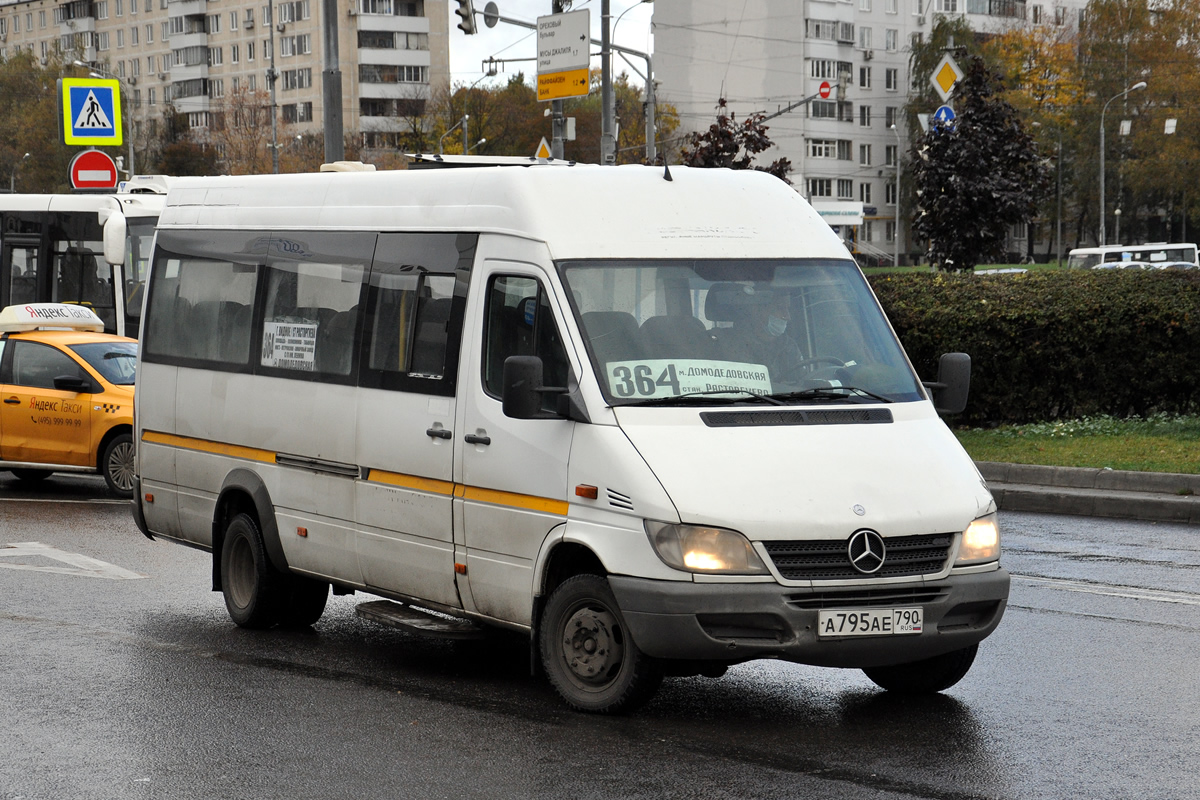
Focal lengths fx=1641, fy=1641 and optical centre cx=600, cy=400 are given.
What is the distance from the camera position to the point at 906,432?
6922 mm

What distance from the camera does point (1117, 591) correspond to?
32.4 feet

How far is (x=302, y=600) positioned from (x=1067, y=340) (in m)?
10.3

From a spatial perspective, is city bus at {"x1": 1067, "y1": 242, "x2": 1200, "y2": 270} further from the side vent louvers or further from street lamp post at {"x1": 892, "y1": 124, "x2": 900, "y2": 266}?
the side vent louvers

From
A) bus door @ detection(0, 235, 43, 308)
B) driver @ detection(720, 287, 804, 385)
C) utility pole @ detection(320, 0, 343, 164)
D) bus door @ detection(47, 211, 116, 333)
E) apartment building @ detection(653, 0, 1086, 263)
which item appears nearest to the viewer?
driver @ detection(720, 287, 804, 385)

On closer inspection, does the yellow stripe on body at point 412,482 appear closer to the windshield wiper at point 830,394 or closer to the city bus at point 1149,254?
the windshield wiper at point 830,394

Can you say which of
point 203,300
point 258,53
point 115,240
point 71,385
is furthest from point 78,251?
point 258,53

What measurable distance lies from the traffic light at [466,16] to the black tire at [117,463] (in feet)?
48.5

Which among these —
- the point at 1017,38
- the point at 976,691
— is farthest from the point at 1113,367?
the point at 1017,38

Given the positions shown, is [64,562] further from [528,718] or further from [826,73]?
[826,73]

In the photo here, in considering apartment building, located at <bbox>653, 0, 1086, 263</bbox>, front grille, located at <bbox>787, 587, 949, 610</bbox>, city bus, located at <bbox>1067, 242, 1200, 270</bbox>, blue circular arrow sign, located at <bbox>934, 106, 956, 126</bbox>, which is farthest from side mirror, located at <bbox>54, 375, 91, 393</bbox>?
apartment building, located at <bbox>653, 0, 1086, 263</bbox>

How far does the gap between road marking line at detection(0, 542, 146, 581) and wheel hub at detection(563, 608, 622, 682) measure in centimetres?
503

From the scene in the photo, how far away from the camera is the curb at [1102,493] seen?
13484 mm

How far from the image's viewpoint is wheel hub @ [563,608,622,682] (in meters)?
6.75

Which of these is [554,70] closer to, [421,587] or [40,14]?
[421,587]
